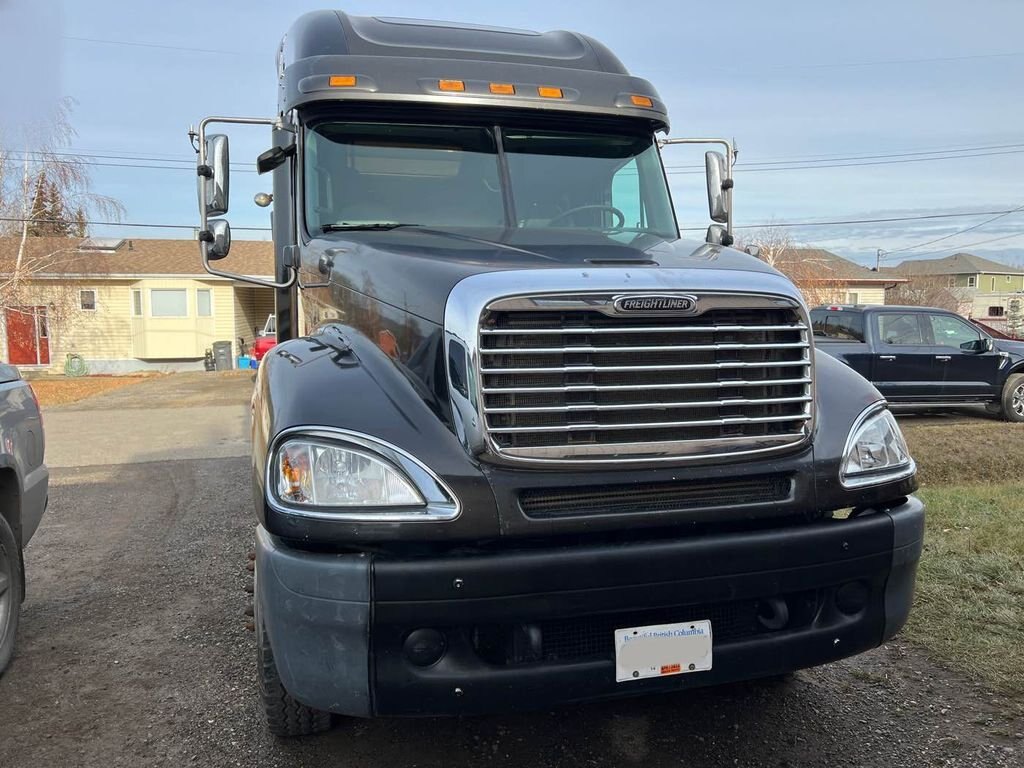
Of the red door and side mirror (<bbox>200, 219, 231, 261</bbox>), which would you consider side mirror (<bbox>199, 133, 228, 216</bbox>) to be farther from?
the red door

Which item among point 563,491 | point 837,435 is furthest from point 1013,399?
point 563,491

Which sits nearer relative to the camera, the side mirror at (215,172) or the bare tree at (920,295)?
→ the side mirror at (215,172)

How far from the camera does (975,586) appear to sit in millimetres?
4441

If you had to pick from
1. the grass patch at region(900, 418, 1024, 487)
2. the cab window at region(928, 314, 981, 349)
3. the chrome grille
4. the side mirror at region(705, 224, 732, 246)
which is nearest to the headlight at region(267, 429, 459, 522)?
the chrome grille

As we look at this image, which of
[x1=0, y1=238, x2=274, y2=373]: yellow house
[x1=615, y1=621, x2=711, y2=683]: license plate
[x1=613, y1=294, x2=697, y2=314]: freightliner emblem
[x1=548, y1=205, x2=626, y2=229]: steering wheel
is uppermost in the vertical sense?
[x1=548, y1=205, x2=626, y2=229]: steering wheel

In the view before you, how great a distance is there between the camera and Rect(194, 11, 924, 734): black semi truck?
237 cm

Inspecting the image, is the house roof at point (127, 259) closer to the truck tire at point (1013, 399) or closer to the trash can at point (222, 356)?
the trash can at point (222, 356)

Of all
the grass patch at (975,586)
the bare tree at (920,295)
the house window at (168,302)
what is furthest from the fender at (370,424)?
the bare tree at (920,295)


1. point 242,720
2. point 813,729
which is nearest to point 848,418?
point 813,729

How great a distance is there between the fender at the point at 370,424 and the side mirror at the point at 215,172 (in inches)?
64.7

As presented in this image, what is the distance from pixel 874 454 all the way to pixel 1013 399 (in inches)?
438

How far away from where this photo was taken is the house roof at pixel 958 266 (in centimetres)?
6856

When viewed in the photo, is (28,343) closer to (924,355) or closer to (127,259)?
(127,259)

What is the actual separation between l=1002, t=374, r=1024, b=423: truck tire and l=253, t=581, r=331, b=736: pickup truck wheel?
474 inches
